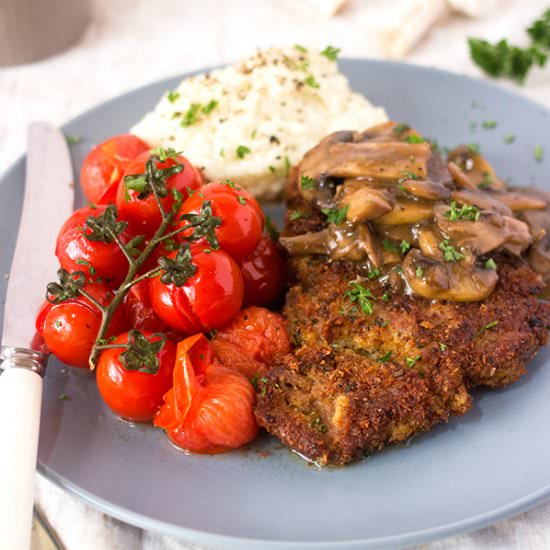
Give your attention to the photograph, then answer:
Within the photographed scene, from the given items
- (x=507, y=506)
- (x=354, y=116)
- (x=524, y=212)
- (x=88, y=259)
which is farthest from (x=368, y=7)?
(x=507, y=506)

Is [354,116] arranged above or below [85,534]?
above

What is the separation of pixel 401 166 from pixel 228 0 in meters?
4.25

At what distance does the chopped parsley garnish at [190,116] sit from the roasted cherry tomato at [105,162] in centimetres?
32

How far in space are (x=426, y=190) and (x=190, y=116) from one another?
1.73 meters

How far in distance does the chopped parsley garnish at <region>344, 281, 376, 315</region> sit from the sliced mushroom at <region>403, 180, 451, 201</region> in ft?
1.82

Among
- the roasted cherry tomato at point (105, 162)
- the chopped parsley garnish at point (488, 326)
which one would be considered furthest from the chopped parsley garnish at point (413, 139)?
the roasted cherry tomato at point (105, 162)

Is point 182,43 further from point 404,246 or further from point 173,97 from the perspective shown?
point 404,246

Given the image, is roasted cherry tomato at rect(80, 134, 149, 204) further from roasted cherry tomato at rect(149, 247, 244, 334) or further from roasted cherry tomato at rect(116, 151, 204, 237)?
roasted cherry tomato at rect(149, 247, 244, 334)

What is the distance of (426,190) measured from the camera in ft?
12.4

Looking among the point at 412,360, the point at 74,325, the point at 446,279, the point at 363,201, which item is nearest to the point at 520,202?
the point at 446,279

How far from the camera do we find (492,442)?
331 centimetres

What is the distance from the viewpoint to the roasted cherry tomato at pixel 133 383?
3371 mm

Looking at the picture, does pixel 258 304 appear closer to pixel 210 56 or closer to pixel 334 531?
pixel 334 531

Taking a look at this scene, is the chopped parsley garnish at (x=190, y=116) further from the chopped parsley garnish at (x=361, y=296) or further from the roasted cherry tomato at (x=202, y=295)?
the chopped parsley garnish at (x=361, y=296)
